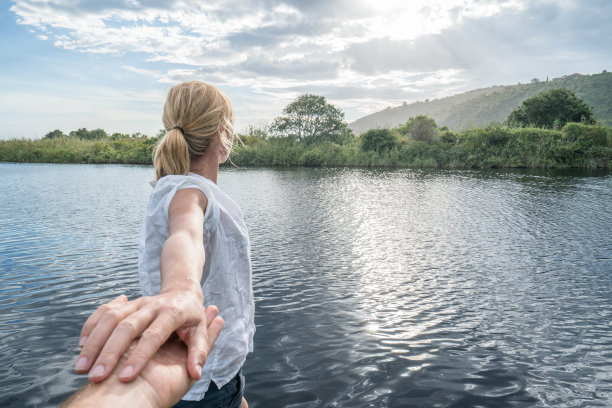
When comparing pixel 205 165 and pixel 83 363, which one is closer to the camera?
pixel 83 363

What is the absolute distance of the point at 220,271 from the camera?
66.0 inches

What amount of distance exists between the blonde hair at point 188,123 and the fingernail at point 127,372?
1110 mm

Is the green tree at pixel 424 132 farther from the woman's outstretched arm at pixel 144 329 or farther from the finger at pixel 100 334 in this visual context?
the finger at pixel 100 334

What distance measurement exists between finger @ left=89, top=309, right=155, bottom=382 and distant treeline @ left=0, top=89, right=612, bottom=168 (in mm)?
42596

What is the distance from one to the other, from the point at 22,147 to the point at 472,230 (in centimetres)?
6193

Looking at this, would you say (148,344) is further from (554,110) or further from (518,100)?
(518,100)

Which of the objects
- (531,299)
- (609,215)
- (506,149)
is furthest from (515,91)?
(531,299)

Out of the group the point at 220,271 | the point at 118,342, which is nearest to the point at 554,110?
the point at 220,271

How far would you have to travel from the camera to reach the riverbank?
47.0m

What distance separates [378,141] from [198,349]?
5495 cm

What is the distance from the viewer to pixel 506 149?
48.9 meters

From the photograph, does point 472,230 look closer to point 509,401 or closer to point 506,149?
point 509,401

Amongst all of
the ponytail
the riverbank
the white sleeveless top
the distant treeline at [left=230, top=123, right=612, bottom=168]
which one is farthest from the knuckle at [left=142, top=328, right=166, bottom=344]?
the distant treeline at [left=230, top=123, right=612, bottom=168]

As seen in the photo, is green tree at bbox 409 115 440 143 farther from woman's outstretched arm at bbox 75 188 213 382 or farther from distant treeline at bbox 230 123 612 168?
woman's outstretched arm at bbox 75 188 213 382
